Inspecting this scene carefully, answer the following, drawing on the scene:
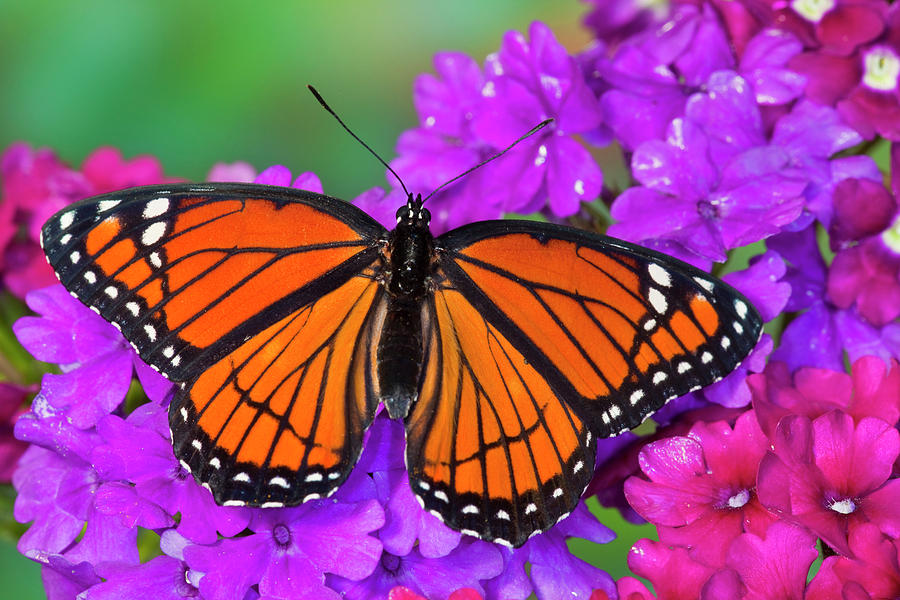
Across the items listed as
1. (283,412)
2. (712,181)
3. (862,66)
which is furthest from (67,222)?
(862,66)

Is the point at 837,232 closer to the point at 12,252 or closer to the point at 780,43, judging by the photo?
the point at 780,43

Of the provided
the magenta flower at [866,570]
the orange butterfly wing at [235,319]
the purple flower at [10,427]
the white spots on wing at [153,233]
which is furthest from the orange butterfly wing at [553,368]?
the purple flower at [10,427]

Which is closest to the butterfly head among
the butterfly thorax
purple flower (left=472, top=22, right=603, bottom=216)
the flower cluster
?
the butterfly thorax

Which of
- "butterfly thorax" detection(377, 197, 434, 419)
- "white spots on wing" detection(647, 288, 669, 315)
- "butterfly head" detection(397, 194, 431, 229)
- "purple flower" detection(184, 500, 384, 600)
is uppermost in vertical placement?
"butterfly head" detection(397, 194, 431, 229)

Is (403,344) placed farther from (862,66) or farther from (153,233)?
(862,66)

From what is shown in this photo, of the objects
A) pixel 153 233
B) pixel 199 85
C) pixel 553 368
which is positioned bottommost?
pixel 199 85

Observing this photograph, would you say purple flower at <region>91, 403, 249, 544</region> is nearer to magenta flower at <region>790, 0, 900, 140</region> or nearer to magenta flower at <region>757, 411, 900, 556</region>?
magenta flower at <region>757, 411, 900, 556</region>

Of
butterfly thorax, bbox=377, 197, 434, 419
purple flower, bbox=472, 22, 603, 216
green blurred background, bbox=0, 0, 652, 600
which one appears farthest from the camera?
green blurred background, bbox=0, 0, 652, 600
